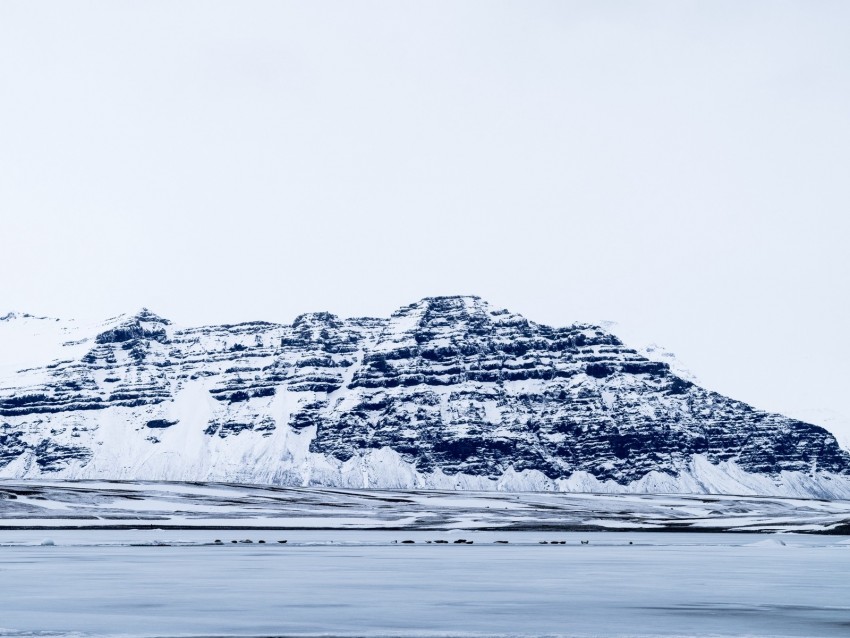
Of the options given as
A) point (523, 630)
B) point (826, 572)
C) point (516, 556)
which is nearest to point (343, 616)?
point (523, 630)

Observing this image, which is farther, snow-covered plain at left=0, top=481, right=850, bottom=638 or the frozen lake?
snow-covered plain at left=0, top=481, right=850, bottom=638

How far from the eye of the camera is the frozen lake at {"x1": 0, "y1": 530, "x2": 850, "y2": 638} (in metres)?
33.7

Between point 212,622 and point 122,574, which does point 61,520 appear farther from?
point 212,622

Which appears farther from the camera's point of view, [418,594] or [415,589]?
[415,589]

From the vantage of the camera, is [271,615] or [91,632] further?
[271,615]

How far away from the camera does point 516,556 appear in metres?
77.3

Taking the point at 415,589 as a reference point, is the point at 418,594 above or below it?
below

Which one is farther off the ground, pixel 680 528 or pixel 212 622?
pixel 680 528

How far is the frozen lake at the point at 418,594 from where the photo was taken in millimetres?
33688

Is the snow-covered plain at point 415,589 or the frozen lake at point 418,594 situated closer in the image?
the frozen lake at point 418,594

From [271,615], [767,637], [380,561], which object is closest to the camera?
[767,637]

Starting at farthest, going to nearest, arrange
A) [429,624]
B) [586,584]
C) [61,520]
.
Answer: [61,520]
[586,584]
[429,624]

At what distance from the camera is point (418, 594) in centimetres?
4444

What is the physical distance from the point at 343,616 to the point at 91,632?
298 inches
